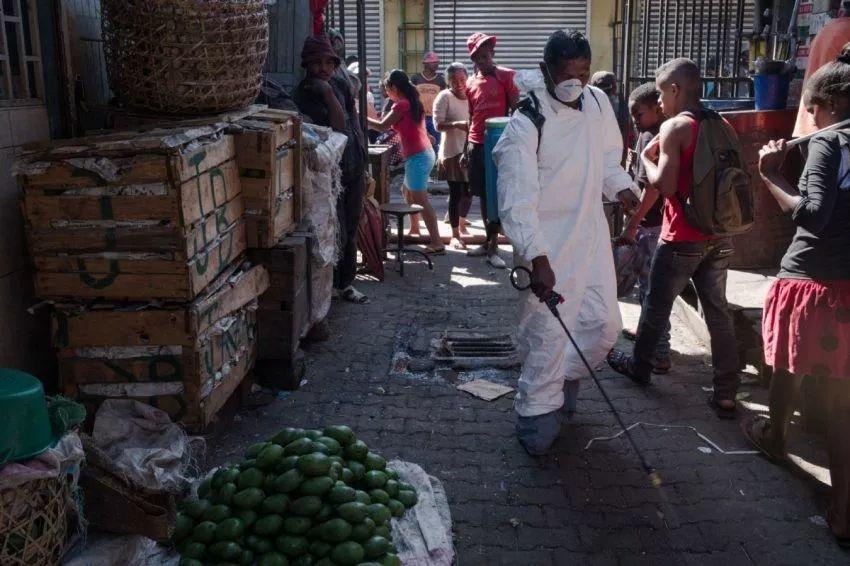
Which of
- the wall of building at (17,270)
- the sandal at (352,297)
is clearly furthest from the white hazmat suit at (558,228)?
the sandal at (352,297)

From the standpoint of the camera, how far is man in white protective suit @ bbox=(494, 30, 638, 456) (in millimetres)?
4480

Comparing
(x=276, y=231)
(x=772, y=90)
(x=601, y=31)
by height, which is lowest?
(x=276, y=231)

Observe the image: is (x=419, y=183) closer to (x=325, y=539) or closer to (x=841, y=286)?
(x=841, y=286)

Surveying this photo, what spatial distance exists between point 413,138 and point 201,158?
224 inches

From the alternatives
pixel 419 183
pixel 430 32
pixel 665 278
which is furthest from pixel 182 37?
pixel 430 32

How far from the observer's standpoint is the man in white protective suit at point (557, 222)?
448 centimetres

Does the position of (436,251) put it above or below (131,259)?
below

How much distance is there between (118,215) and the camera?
418 cm

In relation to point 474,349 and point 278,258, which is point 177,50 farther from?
point 474,349

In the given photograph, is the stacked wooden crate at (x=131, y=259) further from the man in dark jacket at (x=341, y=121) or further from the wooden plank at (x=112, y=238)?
the man in dark jacket at (x=341, y=121)

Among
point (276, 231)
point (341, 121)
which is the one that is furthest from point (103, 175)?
point (341, 121)

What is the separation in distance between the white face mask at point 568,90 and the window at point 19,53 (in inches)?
107

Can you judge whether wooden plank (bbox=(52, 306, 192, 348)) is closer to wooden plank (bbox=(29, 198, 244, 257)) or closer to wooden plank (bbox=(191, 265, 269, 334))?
wooden plank (bbox=(191, 265, 269, 334))

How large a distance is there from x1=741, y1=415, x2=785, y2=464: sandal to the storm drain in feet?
5.74
